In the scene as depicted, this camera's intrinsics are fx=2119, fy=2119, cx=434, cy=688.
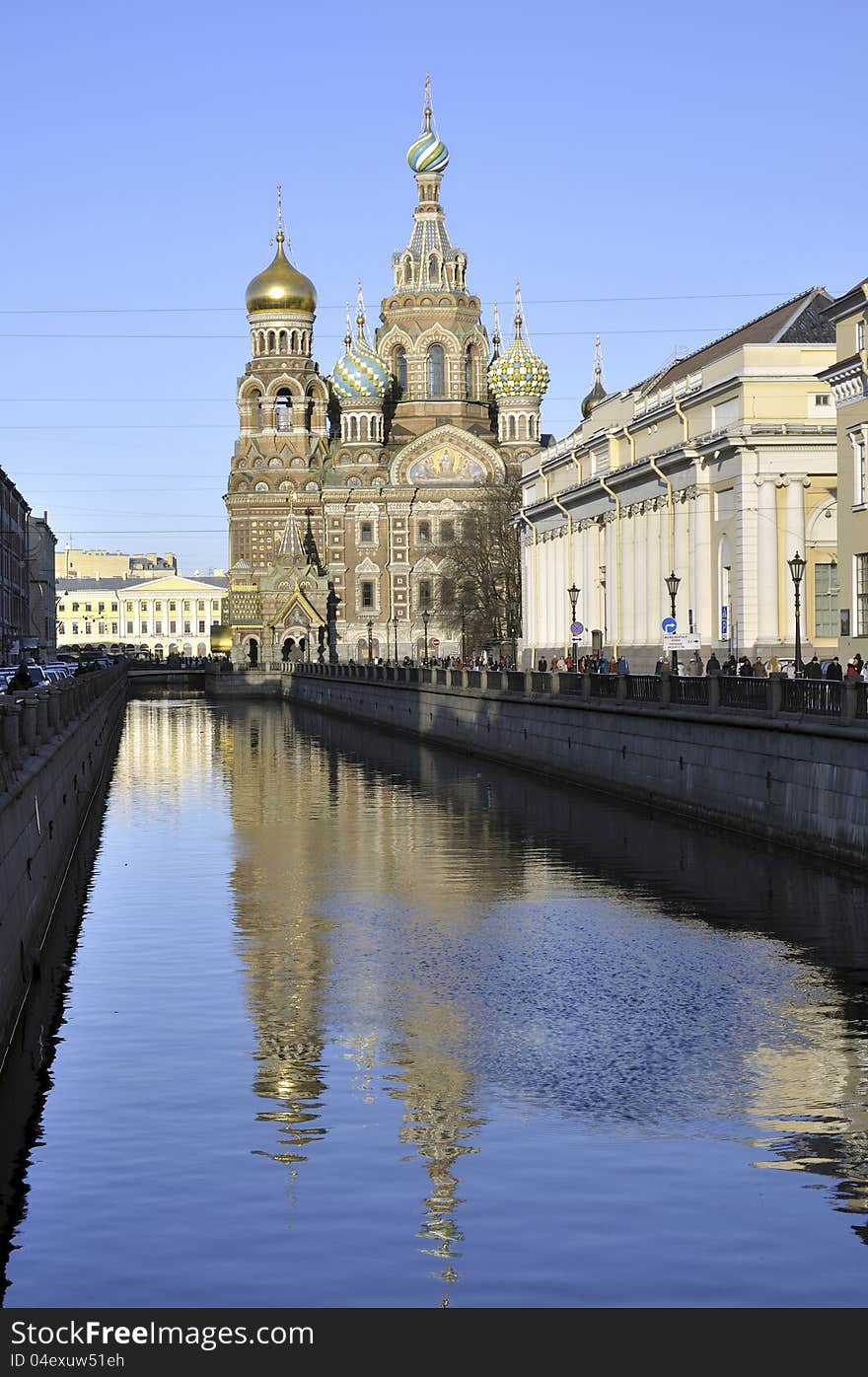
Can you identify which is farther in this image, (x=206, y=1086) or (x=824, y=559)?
(x=824, y=559)

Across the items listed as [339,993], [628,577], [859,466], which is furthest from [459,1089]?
[628,577]

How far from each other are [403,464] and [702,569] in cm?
8644

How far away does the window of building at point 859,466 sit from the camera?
41.1 metres

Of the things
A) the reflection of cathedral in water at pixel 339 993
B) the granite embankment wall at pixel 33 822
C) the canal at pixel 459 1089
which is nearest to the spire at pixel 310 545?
the reflection of cathedral in water at pixel 339 993

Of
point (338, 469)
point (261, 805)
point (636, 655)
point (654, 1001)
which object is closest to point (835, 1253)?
point (654, 1001)

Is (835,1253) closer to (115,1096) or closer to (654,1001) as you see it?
(115,1096)

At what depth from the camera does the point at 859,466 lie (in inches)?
1633

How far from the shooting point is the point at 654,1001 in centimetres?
1983

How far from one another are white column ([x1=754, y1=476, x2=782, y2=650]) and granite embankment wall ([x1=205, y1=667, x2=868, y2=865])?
6983 millimetres

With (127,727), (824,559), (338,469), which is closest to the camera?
(824,559)

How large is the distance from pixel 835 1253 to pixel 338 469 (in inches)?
5449

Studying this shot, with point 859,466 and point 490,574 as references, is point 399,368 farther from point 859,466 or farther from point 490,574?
point 859,466

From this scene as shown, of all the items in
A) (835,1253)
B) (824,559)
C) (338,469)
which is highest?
(338,469)

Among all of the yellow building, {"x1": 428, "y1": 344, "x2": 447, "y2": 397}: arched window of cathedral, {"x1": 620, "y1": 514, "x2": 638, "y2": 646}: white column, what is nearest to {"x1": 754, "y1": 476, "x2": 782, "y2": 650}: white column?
the yellow building
